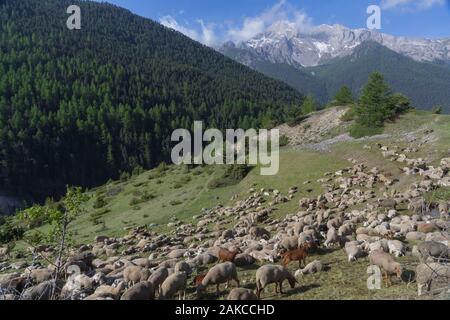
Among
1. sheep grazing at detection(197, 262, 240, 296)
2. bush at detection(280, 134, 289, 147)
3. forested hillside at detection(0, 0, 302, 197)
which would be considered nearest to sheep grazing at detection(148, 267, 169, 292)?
sheep grazing at detection(197, 262, 240, 296)

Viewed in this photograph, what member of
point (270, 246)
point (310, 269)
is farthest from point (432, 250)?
point (270, 246)

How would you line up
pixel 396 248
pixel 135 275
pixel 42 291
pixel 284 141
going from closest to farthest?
1. pixel 42 291
2. pixel 135 275
3. pixel 396 248
4. pixel 284 141

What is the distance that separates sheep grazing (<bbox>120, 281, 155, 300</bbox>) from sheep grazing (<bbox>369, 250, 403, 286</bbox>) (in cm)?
855

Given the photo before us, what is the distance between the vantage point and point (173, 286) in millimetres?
15453

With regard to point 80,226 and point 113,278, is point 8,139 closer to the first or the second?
point 80,226

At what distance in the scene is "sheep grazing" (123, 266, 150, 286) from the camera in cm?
1684

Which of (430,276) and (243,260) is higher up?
(430,276)

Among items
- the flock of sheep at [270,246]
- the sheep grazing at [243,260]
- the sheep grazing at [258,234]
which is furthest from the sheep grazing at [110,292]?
the sheep grazing at [258,234]

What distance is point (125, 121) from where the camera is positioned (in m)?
157

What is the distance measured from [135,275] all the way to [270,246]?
324 inches

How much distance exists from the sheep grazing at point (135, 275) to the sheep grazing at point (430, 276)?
33.6ft

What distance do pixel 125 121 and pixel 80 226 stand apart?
108 metres

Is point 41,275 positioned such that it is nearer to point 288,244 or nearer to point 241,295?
point 241,295

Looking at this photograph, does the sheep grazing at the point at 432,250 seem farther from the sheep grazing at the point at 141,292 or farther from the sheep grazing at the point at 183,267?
the sheep grazing at the point at 141,292
